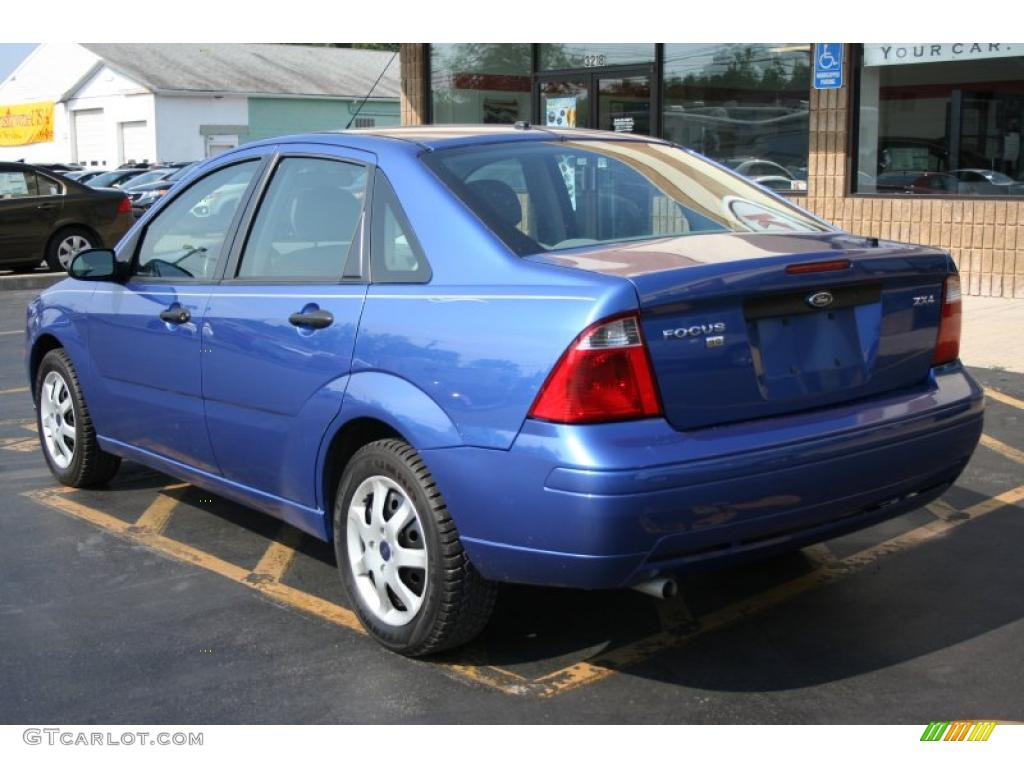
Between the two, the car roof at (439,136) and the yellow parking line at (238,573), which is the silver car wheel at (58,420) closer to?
the yellow parking line at (238,573)

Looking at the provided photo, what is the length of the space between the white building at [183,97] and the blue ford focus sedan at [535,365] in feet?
127

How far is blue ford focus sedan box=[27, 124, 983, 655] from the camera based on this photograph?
3.52 meters

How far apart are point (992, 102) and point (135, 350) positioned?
978cm

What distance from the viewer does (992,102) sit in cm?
1235

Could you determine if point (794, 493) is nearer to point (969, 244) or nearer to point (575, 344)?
point (575, 344)

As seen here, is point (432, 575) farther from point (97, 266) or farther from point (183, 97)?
point (183, 97)

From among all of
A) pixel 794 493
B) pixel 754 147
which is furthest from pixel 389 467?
pixel 754 147

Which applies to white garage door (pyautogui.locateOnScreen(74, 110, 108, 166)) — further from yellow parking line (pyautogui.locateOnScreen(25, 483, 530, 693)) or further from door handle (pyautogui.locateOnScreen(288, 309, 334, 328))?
door handle (pyautogui.locateOnScreen(288, 309, 334, 328))

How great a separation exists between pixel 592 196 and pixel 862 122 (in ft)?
31.6

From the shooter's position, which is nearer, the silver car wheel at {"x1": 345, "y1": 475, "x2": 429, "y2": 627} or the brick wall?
the silver car wheel at {"x1": 345, "y1": 475, "x2": 429, "y2": 627}

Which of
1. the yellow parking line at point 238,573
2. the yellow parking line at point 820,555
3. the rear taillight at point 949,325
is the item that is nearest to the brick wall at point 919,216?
the yellow parking line at point 820,555

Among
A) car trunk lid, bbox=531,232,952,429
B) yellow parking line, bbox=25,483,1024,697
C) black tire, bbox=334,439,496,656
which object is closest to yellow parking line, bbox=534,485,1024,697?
yellow parking line, bbox=25,483,1024,697

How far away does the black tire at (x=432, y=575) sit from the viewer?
12.5 feet

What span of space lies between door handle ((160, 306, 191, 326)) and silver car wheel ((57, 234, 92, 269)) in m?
13.1
